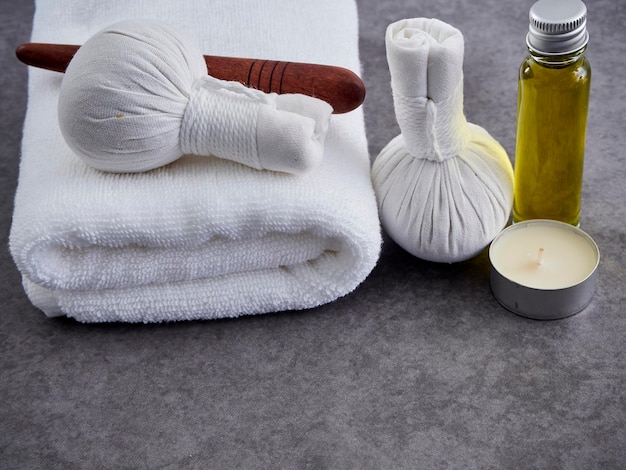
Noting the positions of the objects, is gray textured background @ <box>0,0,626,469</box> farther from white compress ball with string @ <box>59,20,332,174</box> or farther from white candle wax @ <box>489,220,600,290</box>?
white compress ball with string @ <box>59,20,332,174</box>

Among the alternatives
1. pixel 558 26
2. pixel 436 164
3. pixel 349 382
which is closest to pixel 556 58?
pixel 558 26

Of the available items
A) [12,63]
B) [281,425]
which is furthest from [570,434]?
[12,63]

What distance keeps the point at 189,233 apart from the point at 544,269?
0.31m

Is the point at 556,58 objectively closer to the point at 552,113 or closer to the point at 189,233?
the point at 552,113

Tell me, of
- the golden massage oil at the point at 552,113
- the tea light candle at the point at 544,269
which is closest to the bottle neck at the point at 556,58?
the golden massage oil at the point at 552,113

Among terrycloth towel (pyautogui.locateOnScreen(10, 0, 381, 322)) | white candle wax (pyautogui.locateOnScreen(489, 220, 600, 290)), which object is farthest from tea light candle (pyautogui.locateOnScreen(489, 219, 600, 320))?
terrycloth towel (pyautogui.locateOnScreen(10, 0, 381, 322))

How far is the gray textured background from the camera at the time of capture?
75 centimetres

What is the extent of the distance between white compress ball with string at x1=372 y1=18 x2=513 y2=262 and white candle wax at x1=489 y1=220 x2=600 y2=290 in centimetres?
2

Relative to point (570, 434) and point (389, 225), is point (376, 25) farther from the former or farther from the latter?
point (570, 434)

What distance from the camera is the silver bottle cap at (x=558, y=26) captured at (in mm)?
772

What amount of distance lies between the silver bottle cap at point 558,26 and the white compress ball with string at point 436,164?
0.22ft

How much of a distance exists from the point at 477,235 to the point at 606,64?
1.37ft

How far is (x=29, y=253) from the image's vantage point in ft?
2.55

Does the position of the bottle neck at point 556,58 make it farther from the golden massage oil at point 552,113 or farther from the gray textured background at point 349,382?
the gray textured background at point 349,382
